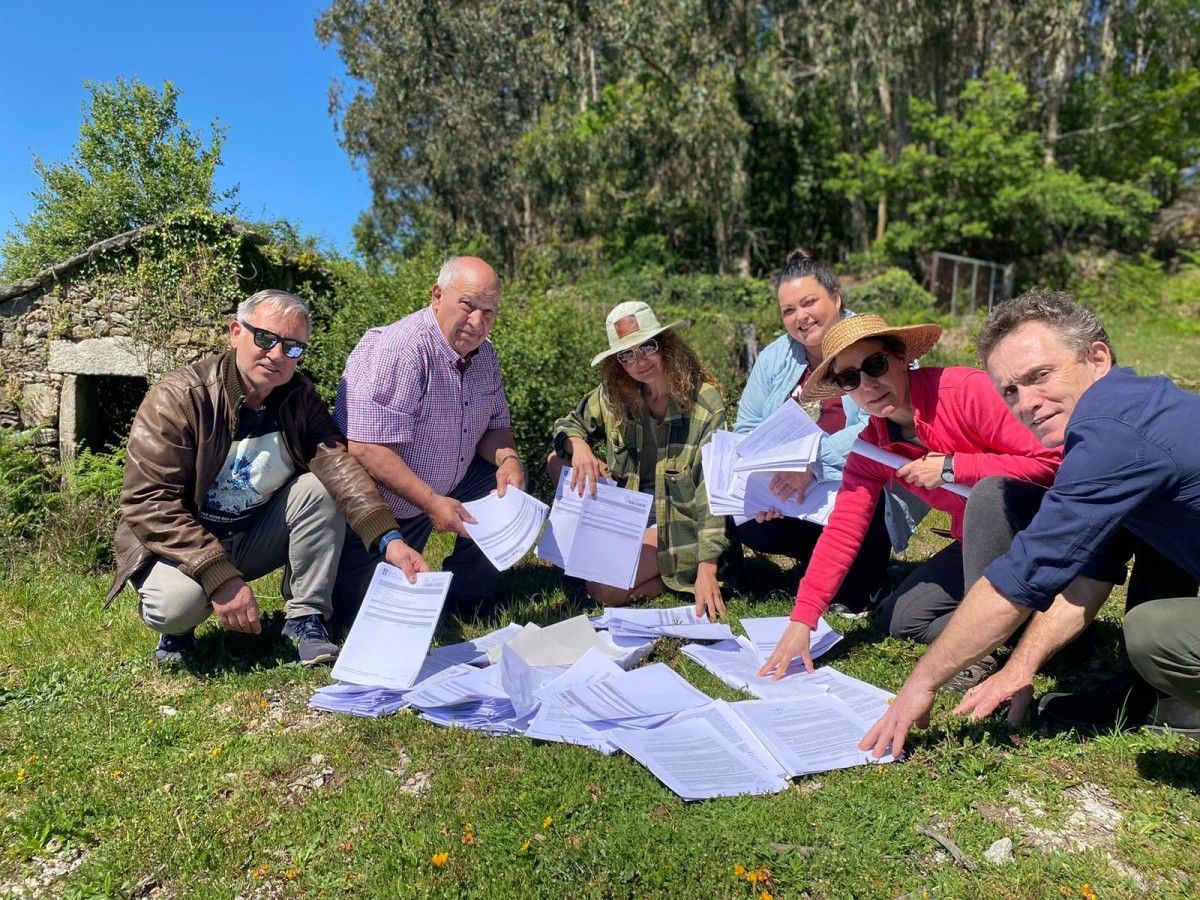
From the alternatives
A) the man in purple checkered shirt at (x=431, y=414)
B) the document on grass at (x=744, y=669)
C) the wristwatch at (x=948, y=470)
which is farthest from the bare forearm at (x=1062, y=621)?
the man in purple checkered shirt at (x=431, y=414)

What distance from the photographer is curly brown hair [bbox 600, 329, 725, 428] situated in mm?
4609

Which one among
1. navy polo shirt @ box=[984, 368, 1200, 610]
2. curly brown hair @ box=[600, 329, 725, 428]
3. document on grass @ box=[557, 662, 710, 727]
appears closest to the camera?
navy polo shirt @ box=[984, 368, 1200, 610]

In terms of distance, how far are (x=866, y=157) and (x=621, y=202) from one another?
24.5 ft

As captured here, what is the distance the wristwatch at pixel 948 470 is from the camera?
11.2 ft

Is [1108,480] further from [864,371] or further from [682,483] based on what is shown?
[682,483]

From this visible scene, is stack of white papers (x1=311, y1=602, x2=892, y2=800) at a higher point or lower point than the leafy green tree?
lower

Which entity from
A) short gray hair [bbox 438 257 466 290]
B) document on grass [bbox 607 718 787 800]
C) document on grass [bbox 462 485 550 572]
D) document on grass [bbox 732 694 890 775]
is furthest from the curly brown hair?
document on grass [bbox 607 718 787 800]

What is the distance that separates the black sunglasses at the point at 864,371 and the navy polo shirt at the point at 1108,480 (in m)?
0.98

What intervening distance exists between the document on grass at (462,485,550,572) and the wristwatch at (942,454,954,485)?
184cm

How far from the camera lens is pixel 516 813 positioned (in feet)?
8.98

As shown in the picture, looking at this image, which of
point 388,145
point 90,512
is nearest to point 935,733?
point 90,512

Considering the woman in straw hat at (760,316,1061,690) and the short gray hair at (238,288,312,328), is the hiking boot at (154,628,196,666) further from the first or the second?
the woman in straw hat at (760,316,1061,690)

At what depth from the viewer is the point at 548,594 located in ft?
16.2

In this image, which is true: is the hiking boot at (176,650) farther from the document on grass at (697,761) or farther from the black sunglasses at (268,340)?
the document on grass at (697,761)
